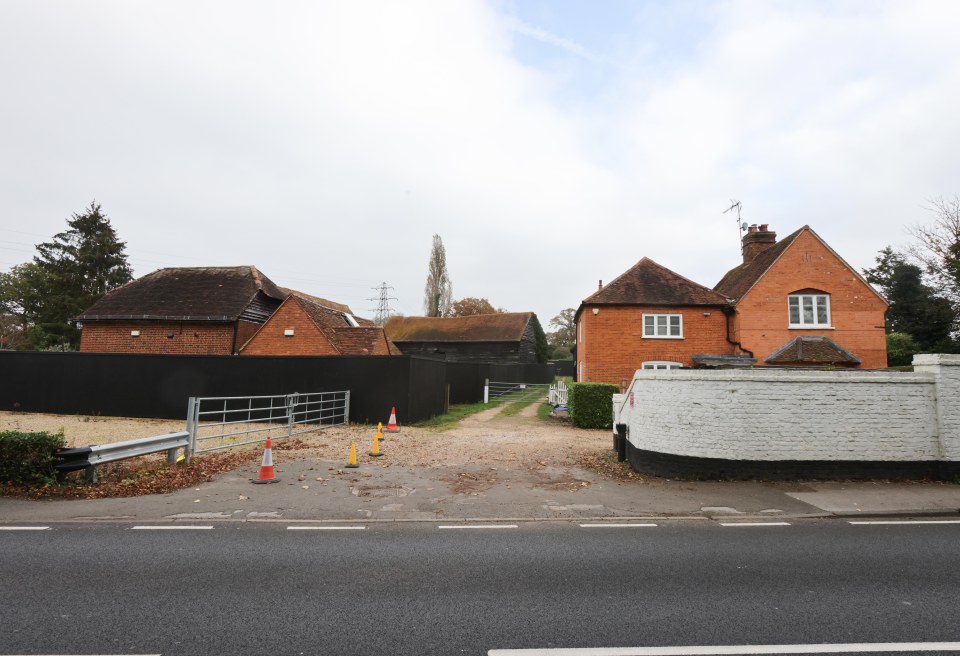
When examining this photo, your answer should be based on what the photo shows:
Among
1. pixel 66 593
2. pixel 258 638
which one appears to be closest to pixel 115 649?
pixel 258 638

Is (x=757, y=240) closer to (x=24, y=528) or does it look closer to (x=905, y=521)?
(x=905, y=521)

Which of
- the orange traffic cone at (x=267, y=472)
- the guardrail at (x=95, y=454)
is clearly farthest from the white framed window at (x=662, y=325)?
the guardrail at (x=95, y=454)

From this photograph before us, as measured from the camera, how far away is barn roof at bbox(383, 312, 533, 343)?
47469 mm

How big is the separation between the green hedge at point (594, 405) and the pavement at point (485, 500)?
27.7 ft

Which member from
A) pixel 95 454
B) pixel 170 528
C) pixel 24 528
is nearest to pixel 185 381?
pixel 95 454

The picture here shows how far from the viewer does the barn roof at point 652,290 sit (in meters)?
25.8

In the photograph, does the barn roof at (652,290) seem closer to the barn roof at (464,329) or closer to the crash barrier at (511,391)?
the crash barrier at (511,391)

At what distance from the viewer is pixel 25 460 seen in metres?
7.82

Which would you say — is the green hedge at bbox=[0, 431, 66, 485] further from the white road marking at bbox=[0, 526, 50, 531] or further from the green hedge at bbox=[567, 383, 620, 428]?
the green hedge at bbox=[567, 383, 620, 428]

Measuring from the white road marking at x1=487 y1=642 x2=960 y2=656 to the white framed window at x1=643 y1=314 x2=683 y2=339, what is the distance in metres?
23.3

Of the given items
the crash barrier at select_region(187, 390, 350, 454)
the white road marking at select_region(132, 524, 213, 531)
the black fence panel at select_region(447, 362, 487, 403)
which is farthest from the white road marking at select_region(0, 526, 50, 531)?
the black fence panel at select_region(447, 362, 487, 403)

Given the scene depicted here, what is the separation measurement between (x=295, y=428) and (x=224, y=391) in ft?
13.3

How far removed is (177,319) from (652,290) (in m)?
26.0

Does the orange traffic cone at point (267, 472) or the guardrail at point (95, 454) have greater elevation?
the guardrail at point (95, 454)
